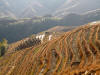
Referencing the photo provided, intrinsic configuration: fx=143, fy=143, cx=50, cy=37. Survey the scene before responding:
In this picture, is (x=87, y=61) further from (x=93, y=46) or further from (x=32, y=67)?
(x=32, y=67)

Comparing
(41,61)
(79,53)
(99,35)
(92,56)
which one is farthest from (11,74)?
(99,35)

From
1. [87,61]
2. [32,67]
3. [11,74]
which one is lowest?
[11,74]

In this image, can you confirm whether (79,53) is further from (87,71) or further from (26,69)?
(26,69)

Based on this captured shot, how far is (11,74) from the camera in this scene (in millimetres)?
66000

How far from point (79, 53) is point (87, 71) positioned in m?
19.1

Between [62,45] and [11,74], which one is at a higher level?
[62,45]

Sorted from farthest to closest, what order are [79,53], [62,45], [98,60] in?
[62,45], [79,53], [98,60]

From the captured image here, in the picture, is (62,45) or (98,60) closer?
(98,60)

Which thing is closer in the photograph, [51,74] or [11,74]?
[51,74]

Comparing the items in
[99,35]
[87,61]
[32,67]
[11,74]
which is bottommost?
[11,74]

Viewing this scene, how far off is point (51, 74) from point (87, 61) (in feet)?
43.3

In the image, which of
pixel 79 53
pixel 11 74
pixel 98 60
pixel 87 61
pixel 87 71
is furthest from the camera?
pixel 11 74

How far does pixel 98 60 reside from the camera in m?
45.8

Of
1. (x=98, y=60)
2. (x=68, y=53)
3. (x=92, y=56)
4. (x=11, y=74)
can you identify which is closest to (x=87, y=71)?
(x=98, y=60)
